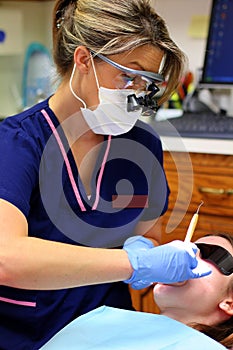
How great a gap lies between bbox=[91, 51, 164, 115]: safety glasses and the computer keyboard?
72 centimetres

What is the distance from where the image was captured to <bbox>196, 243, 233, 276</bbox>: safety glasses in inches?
50.9

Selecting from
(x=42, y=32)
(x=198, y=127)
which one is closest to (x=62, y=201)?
(x=198, y=127)

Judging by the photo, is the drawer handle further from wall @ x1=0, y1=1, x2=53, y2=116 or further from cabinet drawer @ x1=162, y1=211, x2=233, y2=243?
wall @ x1=0, y1=1, x2=53, y2=116

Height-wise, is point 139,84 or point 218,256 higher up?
point 139,84

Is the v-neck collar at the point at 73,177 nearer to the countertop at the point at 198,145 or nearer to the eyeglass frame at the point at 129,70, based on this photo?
the eyeglass frame at the point at 129,70

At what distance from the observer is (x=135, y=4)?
1.15 m

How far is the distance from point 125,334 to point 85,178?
1.35ft

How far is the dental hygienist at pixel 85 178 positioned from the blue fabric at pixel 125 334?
5cm

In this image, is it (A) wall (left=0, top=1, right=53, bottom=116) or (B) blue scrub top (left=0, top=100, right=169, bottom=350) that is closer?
(B) blue scrub top (left=0, top=100, right=169, bottom=350)

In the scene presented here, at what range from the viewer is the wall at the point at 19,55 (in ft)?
9.03

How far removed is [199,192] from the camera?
2.03m

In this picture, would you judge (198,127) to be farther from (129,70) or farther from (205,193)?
(129,70)

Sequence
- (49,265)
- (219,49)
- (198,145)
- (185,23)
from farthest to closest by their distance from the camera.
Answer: (185,23), (219,49), (198,145), (49,265)

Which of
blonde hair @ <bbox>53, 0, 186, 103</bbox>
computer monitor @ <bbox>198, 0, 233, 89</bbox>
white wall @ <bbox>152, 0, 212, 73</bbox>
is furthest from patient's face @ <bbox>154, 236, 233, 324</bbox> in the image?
white wall @ <bbox>152, 0, 212, 73</bbox>
